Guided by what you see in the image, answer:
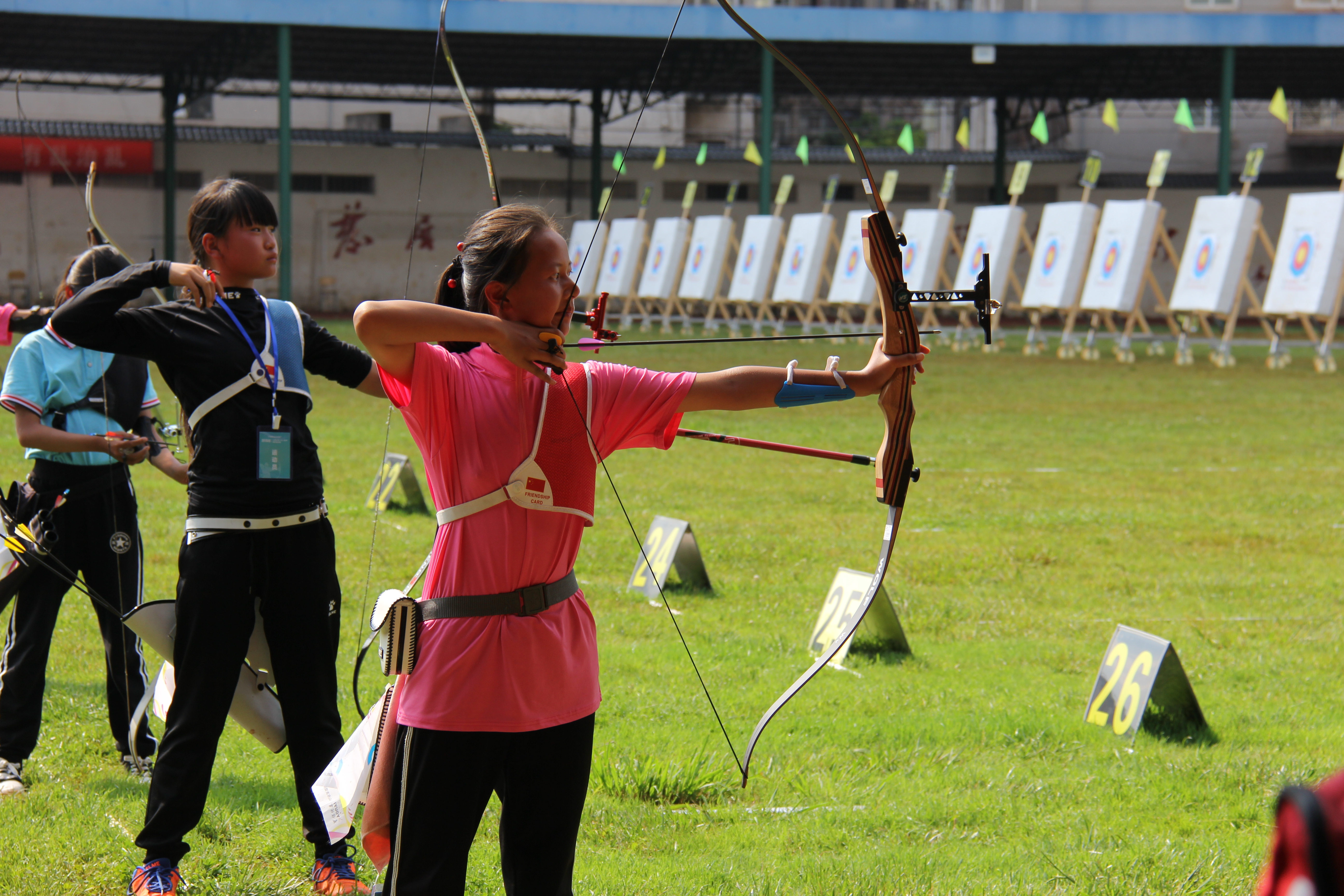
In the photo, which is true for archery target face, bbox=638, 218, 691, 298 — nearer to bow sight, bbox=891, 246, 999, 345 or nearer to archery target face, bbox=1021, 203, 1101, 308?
archery target face, bbox=1021, 203, 1101, 308

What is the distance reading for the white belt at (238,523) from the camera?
2.26m

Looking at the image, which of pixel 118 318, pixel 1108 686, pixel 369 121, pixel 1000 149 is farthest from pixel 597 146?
pixel 118 318

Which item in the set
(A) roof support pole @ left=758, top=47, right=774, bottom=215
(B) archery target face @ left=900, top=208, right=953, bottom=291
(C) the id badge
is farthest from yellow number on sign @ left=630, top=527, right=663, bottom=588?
(A) roof support pole @ left=758, top=47, right=774, bottom=215

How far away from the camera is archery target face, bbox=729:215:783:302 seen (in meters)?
19.1

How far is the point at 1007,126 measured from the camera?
27.6 meters

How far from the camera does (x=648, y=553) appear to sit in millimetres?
5035

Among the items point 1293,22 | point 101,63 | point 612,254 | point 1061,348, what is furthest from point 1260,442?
point 101,63

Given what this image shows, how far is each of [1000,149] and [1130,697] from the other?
22.7 metres

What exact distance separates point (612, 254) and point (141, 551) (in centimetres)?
1949

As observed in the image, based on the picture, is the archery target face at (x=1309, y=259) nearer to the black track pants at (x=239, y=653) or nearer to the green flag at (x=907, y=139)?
the green flag at (x=907, y=139)

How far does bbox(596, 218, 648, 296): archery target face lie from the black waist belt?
759 inches

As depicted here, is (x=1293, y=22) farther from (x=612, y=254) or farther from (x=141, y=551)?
(x=141, y=551)

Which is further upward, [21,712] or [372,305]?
[372,305]

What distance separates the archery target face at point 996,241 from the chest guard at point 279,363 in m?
14.5
